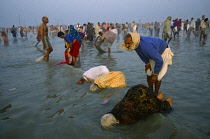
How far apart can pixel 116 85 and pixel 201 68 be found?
10.4 feet

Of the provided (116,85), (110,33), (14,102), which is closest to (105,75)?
(116,85)

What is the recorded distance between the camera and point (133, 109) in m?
2.55

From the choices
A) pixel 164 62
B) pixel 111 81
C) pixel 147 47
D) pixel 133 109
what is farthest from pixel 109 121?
pixel 111 81

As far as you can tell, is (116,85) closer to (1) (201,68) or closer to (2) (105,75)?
(2) (105,75)

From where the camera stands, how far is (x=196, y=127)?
2480 millimetres

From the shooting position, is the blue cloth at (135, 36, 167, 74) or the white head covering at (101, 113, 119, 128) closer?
the white head covering at (101, 113, 119, 128)

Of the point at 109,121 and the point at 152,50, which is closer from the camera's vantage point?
the point at 109,121

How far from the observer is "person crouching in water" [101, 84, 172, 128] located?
2541 millimetres

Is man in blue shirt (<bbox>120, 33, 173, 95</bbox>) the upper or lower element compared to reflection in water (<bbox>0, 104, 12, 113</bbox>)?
upper

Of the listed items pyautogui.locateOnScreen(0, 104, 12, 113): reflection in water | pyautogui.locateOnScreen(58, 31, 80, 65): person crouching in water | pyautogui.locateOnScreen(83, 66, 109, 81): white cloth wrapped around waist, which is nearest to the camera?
pyautogui.locateOnScreen(0, 104, 12, 113): reflection in water

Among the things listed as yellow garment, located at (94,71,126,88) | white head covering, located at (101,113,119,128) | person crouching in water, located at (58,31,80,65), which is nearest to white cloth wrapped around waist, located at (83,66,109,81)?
yellow garment, located at (94,71,126,88)

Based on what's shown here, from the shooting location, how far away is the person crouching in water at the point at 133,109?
254 centimetres

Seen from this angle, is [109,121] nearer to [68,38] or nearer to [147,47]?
[147,47]

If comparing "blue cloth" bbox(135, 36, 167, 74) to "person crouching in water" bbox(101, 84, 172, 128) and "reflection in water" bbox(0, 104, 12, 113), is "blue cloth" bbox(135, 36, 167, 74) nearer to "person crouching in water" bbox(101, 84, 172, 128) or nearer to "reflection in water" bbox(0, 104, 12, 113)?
"person crouching in water" bbox(101, 84, 172, 128)
